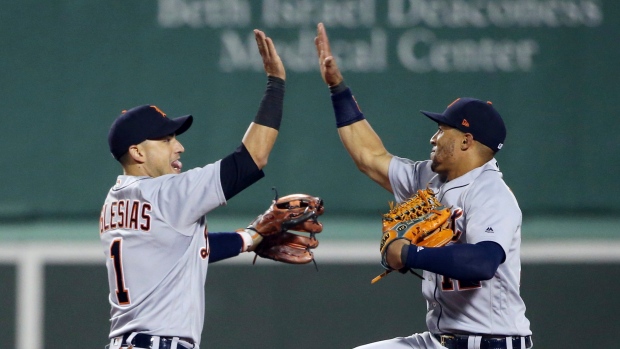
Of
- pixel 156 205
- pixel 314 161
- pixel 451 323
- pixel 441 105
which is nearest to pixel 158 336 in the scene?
pixel 156 205

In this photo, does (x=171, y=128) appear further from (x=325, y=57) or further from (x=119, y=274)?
(x=325, y=57)

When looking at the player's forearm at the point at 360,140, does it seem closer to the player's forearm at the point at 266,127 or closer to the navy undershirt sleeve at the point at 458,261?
the player's forearm at the point at 266,127

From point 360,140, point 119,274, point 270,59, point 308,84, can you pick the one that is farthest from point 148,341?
point 308,84

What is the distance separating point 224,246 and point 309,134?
63.2 inches

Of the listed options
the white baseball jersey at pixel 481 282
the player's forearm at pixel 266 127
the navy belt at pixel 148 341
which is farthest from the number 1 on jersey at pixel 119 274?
the white baseball jersey at pixel 481 282

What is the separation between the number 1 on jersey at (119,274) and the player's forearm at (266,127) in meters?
0.50

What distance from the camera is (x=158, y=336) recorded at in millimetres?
2826

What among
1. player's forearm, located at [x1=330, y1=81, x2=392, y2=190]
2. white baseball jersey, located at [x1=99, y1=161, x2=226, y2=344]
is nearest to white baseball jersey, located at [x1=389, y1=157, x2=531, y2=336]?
player's forearm, located at [x1=330, y1=81, x2=392, y2=190]

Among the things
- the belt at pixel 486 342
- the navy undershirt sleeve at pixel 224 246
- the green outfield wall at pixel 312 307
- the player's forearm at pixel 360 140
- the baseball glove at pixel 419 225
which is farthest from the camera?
the green outfield wall at pixel 312 307

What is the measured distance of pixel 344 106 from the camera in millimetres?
3564

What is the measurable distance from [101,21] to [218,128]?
818 millimetres

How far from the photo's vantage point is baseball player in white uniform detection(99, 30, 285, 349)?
2.82 meters

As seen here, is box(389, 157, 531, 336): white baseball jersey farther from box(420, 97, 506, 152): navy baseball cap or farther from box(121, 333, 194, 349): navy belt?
box(121, 333, 194, 349): navy belt

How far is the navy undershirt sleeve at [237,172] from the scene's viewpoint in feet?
9.25
